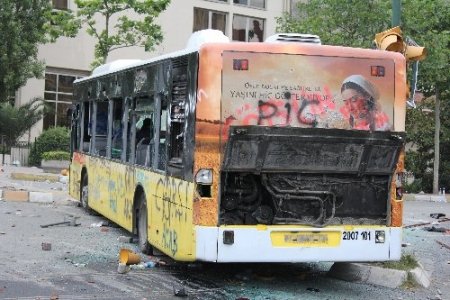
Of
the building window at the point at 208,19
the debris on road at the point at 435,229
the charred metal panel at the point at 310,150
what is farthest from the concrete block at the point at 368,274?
the building window at the point at 208,19

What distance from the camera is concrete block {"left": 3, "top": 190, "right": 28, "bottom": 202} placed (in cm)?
1750

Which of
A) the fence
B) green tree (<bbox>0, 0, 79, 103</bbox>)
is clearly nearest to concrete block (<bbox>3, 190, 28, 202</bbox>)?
green tree (<bbox>0, 0, 79, 103</bbox>)

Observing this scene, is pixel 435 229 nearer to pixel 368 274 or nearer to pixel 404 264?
pixel 404 264

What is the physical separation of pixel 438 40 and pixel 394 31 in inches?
549

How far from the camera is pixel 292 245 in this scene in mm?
8219

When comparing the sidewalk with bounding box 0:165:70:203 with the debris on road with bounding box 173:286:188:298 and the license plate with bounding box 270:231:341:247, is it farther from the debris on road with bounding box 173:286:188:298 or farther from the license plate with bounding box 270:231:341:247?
the license plate with bounding box 270:231:341:247

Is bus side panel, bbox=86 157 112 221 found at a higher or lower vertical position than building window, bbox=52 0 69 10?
lower

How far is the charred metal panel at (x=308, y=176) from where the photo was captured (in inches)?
315

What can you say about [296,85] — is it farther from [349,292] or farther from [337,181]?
[349,292]

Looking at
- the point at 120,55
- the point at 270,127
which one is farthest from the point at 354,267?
the point at 120,55

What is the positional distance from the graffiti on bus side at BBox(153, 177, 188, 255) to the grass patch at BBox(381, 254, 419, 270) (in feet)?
8.81

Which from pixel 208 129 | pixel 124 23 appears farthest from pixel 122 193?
pixel 124 23

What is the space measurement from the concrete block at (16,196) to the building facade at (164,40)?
1274 centimetres

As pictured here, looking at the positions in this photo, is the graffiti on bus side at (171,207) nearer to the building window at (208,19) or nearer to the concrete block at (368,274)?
the concrete block at (368,274)
